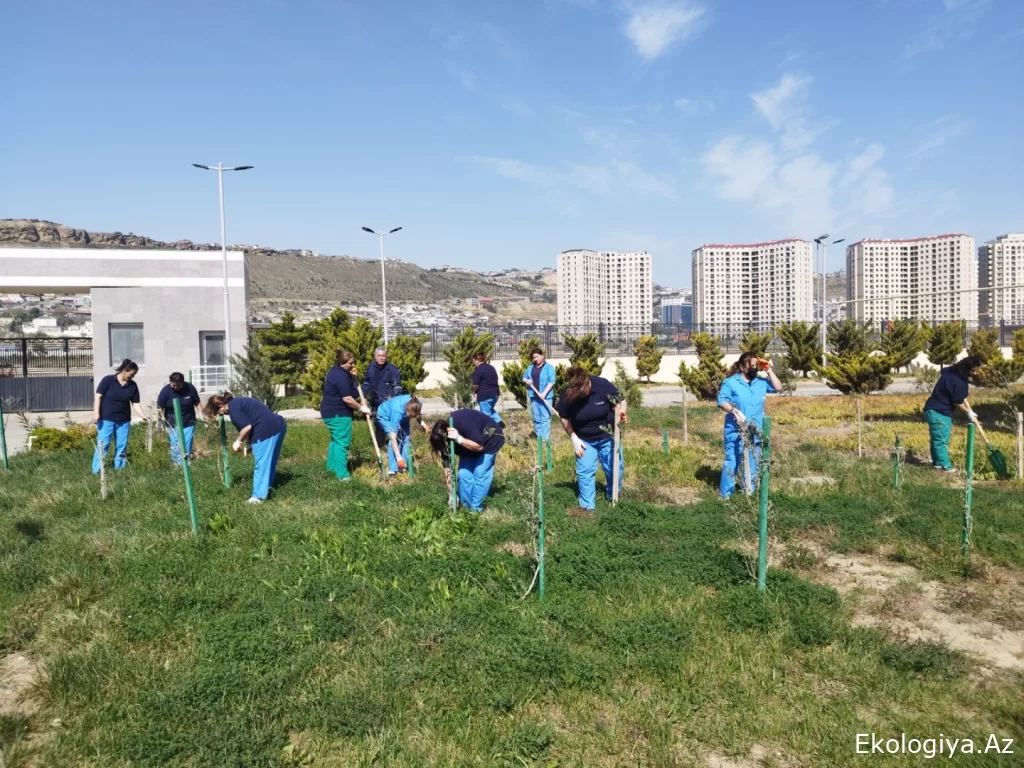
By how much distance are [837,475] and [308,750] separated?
24.4ft

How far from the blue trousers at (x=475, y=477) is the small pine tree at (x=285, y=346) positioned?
54.2 feet

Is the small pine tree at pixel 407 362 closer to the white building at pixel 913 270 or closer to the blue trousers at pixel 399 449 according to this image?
the blue trousers at pixel 399 449

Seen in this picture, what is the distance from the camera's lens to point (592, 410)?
23.1ft

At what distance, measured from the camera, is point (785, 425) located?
47.9ft

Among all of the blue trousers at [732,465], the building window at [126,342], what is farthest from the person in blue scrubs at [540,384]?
the building window at [126,342]

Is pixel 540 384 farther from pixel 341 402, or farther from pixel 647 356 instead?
pixel 647 356

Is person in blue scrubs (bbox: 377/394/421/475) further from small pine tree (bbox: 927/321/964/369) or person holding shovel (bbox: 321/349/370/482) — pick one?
small pine tree (bbox: 927/321/964/369)

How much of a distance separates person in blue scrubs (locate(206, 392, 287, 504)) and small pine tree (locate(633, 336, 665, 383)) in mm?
23707

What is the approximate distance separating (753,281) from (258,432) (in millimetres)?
94752

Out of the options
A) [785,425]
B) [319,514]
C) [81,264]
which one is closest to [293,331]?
[81,264]

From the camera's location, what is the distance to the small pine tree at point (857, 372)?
18781 mm

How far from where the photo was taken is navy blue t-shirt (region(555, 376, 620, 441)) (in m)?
7.06

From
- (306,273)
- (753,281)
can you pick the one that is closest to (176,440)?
(753,281)

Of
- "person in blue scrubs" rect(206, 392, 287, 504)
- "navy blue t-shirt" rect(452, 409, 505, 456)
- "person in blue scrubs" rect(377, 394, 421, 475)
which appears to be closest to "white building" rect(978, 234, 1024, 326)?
"person in blue scrubs" rect(377, 394, 421, 475)
